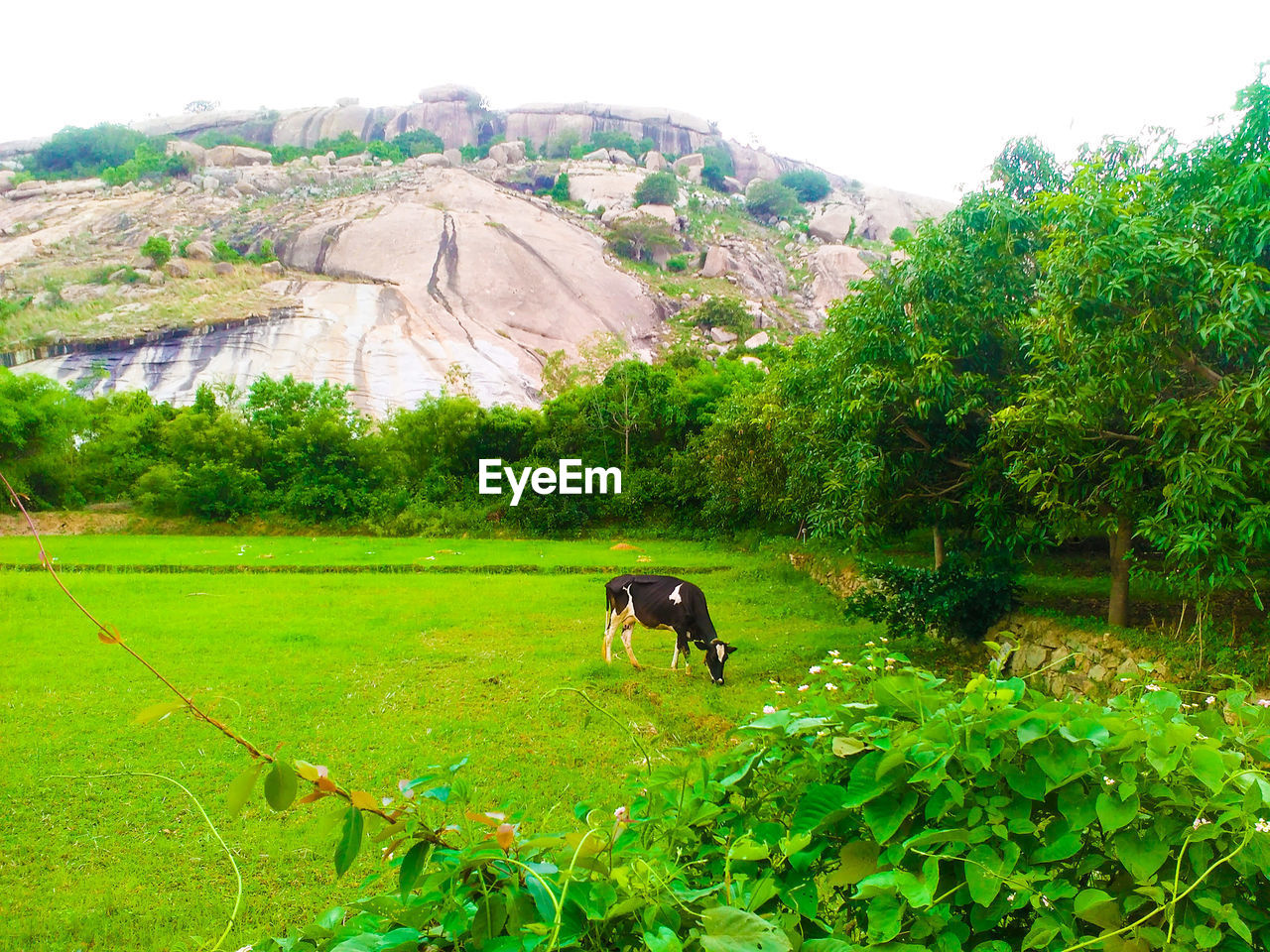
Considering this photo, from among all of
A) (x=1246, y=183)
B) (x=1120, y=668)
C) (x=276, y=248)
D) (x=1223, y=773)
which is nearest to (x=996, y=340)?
(x=1246, y=183)

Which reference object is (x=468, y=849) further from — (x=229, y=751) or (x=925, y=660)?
(x=925, y=660)

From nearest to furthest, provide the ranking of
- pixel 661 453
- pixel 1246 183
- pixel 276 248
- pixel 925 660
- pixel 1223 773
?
pixel 1223 773
pixel 1246 183
pixel 925 660
pixel 661 453
pixel 276 248

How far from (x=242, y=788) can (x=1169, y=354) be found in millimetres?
5185

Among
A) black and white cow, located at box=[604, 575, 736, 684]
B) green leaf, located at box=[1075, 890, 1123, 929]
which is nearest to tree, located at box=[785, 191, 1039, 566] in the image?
black and white cow, located at box=[604, 575, 736, 684]

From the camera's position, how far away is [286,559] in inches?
507

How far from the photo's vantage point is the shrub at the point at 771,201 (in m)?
56.4

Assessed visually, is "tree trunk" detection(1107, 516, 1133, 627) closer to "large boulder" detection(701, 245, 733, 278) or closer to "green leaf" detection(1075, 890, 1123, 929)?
"green leaf" detection(1075, 890, 1123, 929)

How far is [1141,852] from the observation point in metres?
0.89

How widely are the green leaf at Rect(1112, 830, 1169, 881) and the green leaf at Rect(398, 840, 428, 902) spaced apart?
2.80 feet

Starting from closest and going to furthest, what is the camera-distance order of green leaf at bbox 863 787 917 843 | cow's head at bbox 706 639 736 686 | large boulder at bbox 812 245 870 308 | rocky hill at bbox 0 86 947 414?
1. green leaf at bbox 863 787 917 843
2. cow's head at bbox 706 639 736 686
3. rocky hill at bbox 0 86 947 414
4. large boulder at bbox 812 245 870 308

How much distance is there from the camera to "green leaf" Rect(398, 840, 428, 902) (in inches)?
33.5

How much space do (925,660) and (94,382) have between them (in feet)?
104

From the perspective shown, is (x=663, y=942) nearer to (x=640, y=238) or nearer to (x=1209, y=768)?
(x=1209, y=768)

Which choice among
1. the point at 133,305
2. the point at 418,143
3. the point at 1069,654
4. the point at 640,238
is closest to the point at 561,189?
the point at 640,238
